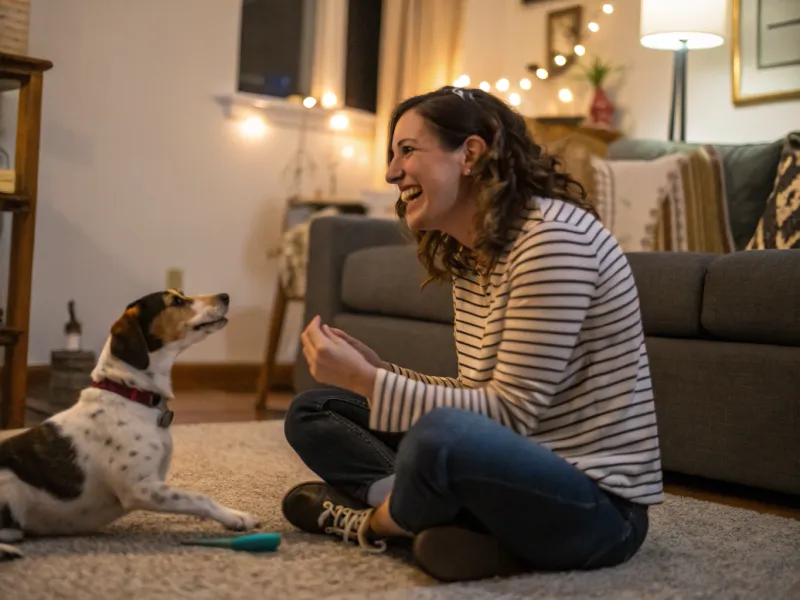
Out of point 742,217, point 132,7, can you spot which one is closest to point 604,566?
point 742,217

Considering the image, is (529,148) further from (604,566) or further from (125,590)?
(125,590)

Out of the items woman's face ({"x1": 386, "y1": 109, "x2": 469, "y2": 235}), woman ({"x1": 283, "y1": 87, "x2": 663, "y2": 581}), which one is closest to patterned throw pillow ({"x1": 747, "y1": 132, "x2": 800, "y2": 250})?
woman ({"x1": 283, "y1": 87, "x2": 663, "y2": 581})

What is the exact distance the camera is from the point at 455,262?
178 cm

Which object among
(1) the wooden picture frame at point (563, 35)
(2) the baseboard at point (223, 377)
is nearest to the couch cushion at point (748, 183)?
(1) the wooden picture frame at point (563, 35)

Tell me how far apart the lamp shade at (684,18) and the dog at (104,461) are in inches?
101

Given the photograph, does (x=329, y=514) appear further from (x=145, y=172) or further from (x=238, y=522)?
(x=145, y=172)

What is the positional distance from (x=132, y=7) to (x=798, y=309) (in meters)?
3.01

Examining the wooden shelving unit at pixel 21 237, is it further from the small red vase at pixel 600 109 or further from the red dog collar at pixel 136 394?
the small red vase at pixel 600 109

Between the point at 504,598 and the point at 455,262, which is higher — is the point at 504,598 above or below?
below

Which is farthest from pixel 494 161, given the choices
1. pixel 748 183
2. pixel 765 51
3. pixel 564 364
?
pixel 765 51

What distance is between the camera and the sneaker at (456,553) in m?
1.55

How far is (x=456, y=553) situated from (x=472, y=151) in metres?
0.63

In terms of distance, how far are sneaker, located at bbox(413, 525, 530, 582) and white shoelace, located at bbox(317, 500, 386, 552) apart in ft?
0.62

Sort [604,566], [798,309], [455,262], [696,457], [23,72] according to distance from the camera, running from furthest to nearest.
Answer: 1. [23,72]
2. [696,457]
3. [798,309]
4. [455,262]
5. [604,566]
